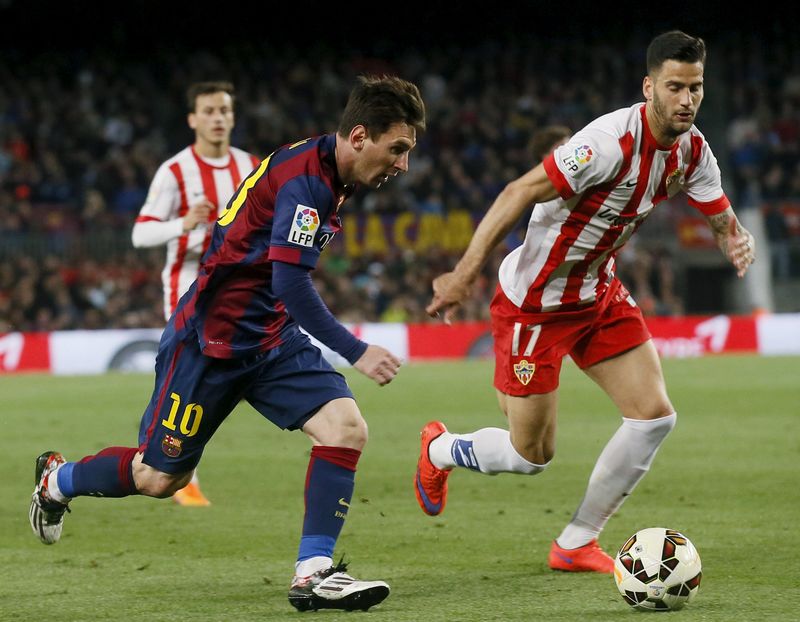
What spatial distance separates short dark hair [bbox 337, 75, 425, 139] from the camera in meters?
4.78

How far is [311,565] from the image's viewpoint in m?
4.89

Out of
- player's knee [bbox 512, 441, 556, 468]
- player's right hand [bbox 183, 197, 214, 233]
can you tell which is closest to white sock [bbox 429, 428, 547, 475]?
player's knee [bbox 512, 441, 556, 468]

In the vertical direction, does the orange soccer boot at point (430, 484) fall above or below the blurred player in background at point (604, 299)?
below

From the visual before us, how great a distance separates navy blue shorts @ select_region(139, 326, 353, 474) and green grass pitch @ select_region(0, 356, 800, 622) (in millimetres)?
603

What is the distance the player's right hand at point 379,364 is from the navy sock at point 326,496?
542 millimetres

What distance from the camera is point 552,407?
577 cm

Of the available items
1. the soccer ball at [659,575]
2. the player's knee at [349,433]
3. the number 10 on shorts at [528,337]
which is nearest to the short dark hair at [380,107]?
the player's knee at [349,433]

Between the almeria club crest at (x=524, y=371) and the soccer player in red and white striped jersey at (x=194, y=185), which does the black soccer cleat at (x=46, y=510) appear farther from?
the soccer player in red and white striped jersey at (x=194, y=185)

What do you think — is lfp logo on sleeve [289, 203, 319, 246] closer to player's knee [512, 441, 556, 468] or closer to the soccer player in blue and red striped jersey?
the soccer player in blue and red striped jersey

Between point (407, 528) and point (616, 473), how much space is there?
1496mm

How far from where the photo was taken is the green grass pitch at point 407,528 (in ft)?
16.4

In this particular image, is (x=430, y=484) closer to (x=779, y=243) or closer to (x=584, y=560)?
(x=584, y=560)

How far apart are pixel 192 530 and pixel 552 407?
223cm

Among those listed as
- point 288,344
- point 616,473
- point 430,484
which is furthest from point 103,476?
point 616,473
